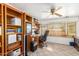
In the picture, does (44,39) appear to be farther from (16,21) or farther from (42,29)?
(16,21)

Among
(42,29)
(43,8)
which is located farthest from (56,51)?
(43,8)

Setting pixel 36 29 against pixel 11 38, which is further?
pixel 36 29

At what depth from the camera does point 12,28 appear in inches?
75.0

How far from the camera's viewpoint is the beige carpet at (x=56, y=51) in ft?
6.29

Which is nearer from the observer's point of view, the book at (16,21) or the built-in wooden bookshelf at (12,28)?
the built-in wooden bookshelf at (12,28)

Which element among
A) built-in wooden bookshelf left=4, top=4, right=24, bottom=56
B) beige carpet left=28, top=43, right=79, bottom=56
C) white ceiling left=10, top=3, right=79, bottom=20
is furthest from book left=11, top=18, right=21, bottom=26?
beige carpet left=28, top=43, right=79, bottom=56

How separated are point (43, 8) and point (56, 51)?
924 millimetres

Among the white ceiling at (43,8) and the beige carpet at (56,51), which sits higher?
the white ceiling at (43,8)

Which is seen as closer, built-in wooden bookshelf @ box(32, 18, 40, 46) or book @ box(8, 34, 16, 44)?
book @ box(8, 34, 16, 44)

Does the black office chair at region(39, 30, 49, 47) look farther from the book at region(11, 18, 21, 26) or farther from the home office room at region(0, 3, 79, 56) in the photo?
the book at region(11, 18, 21, 26)

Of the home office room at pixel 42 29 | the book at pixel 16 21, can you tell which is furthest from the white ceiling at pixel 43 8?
the book at pixel 16 21

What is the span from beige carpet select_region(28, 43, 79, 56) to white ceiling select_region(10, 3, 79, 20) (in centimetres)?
64

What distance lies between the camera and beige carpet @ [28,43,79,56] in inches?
75.4

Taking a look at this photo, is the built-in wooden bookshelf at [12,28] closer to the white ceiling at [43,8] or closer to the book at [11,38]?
the book at [11,38]
